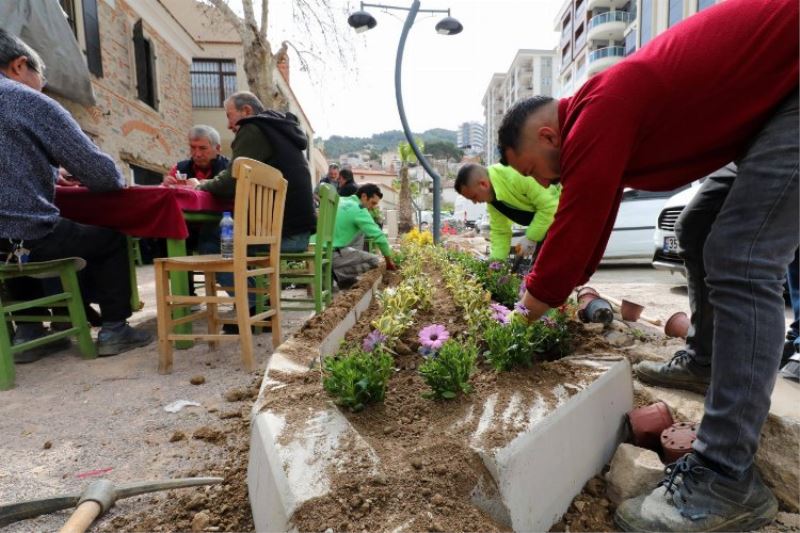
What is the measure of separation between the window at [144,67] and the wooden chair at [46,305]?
9.78 meters

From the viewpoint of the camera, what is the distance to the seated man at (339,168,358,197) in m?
7.07

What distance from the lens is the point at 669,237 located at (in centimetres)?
522

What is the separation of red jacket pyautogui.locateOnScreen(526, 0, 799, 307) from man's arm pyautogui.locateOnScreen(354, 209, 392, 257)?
3.78 metres

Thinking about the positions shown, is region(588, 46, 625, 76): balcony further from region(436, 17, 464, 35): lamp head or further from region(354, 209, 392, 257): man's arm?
region(354, 209, 392, 257): man's arm

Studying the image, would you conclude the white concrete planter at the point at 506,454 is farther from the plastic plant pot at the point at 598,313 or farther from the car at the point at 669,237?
the car at the point at 669,237

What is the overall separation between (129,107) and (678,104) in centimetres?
1173

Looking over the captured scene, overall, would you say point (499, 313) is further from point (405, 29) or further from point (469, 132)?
point (469, 132)

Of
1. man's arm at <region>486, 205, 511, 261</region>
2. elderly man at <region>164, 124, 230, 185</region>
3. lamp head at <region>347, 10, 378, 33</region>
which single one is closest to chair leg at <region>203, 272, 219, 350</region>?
elderly man at <region>164, 124, 230, 185</region>

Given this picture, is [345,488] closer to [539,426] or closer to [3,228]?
[539,426]

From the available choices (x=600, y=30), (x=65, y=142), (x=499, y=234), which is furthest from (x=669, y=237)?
(x=600, y=30)

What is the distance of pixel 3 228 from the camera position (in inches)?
99.3

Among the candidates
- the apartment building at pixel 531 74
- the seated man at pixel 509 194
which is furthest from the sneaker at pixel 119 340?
the apartment building at pixel 531 74

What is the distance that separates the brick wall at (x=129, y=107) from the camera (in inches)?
360

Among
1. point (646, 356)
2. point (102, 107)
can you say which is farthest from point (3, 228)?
point (102, 107)
